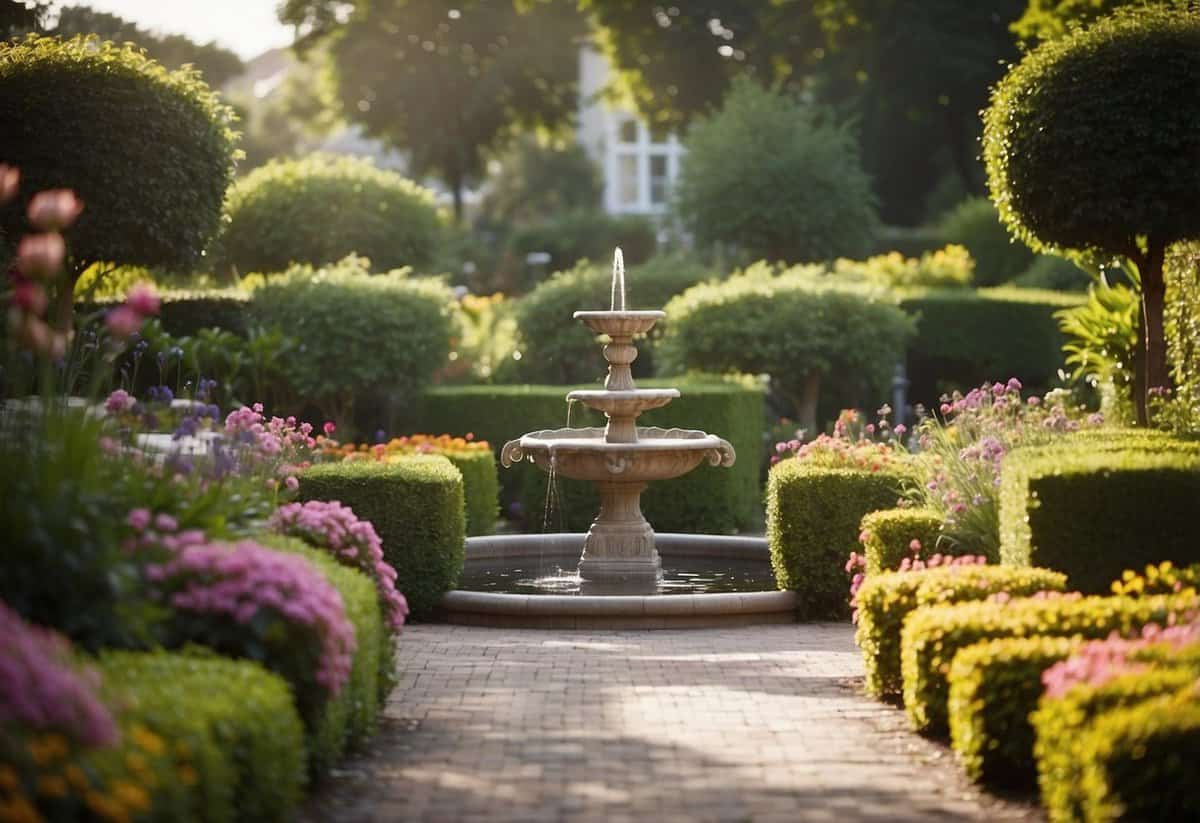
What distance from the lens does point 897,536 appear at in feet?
34.2

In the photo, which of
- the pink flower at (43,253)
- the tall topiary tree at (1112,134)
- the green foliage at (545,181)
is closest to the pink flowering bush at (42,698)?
the pink flower at (43,253)

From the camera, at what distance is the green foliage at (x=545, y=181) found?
203 feet

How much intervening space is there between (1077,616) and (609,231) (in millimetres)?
38280

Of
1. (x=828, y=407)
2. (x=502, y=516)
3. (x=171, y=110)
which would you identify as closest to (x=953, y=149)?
(x=828, y=407)

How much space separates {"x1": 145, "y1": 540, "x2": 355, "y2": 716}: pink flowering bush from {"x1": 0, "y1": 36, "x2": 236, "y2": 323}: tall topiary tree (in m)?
8.11

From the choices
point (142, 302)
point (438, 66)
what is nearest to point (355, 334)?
point (142, 302)

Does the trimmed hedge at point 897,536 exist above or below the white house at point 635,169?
below

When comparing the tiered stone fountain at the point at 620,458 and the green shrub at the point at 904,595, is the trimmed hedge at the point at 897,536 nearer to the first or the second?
the green shrub at the point at 904,595

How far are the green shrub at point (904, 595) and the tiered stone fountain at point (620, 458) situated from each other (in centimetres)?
407

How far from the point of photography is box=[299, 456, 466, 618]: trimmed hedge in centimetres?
1148

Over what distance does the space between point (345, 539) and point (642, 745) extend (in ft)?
5.98

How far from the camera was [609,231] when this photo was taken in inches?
1772

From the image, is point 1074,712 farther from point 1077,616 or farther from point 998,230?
point 998,230

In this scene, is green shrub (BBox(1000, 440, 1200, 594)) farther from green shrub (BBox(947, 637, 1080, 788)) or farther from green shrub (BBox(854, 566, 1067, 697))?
green shrub (BBox(947, 637, 1080, 788))
